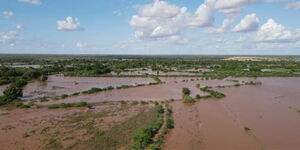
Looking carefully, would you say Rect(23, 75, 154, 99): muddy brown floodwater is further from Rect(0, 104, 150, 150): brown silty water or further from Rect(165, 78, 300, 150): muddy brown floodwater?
Rect(165, 78, 300, 150): muddy brown floodwater

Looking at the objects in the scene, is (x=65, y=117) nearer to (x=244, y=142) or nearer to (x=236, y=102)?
(x=244, y=142)

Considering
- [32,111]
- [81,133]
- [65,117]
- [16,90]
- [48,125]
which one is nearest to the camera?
[81,133]

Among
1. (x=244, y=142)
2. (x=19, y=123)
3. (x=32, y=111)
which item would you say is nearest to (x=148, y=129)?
(x=244, y=142)

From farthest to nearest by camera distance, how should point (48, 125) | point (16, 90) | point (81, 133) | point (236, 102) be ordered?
point (16, 90), point (236, 102), point (48, 125), point (81, 133)

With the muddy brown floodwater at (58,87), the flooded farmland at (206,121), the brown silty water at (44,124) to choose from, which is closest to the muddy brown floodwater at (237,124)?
the flooded farmland at (206,121)

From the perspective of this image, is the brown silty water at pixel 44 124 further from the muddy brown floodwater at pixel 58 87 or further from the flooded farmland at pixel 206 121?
the muddy brown floodwater at pixel 58 87

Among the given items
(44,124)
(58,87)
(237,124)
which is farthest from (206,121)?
(58,87)

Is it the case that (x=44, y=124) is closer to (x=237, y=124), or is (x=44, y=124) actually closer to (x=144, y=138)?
(x=144, y=138)

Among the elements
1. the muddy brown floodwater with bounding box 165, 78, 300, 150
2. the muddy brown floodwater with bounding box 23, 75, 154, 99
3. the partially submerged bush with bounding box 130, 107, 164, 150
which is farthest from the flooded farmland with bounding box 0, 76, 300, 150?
the muddy brown floodwater with bounding box 23, 75, 154, 99
